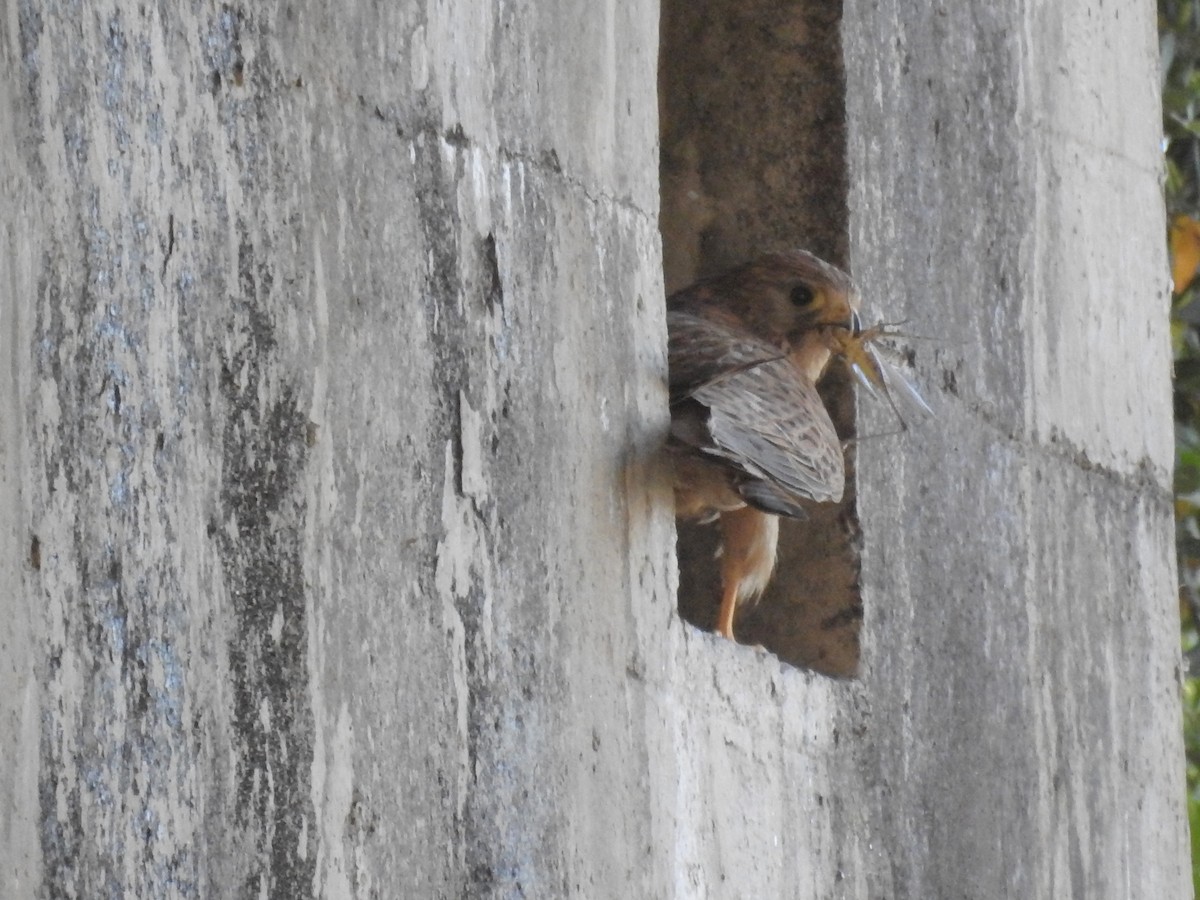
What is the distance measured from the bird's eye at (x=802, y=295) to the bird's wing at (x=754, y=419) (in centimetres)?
13

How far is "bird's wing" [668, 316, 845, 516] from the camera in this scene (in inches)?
127

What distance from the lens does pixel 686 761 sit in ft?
10.5

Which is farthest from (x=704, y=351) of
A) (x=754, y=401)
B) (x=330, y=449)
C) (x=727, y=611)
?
(x=330, y=449)

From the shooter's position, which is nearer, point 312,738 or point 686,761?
point 312,738

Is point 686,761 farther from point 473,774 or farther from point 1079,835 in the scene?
point 1079,835

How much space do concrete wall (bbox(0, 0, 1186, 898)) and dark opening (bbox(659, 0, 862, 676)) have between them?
0.05 m

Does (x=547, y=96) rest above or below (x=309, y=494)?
above

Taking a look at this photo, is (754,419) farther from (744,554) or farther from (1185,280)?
(1185,280)

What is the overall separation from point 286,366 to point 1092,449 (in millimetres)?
2461

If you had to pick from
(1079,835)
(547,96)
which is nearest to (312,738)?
(547,96)

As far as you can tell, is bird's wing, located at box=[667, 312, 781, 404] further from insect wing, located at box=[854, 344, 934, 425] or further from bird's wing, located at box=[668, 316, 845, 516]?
insect wing, located at box=[854, 344, 934, 425]

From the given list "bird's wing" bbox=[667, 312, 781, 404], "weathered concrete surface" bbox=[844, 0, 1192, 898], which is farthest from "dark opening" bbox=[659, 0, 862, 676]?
"bird's wing" bbox=[667, 312, 781, 404]

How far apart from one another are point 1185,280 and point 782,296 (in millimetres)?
2721

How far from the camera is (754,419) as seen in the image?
11.1ft
